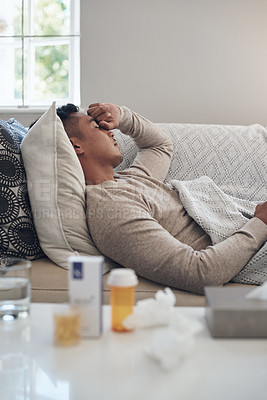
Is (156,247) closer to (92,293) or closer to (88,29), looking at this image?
(92,293)

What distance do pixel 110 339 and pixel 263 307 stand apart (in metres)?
0.27

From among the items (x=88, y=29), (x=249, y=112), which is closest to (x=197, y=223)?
(x=249, y=112)

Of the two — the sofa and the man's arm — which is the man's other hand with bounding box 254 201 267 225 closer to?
the sofa

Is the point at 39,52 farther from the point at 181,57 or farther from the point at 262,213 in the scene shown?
the point at 262,213

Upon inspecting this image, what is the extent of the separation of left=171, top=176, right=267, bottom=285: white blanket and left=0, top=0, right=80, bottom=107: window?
141 centimetres

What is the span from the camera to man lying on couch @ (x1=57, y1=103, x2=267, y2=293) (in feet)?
4.17

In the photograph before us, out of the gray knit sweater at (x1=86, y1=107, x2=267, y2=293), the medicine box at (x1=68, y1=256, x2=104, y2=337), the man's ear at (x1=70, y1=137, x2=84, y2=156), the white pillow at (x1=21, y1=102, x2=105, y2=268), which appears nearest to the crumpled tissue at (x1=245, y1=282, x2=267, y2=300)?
the medicine box at (x1=68, y1=256, x2=104, y2=337)

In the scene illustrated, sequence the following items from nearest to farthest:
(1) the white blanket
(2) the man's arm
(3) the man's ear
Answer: (1) the white blanket
(3) the man's ear
(2) the man's arm

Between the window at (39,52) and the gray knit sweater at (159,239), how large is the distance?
1500 millimetres

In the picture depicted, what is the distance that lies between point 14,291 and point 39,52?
2.37m

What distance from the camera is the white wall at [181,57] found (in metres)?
2.46

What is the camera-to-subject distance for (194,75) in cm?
250

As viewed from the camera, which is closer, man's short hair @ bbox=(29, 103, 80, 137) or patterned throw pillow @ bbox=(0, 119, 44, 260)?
patterned throw pillow @ bbox=(0, 119, 44, 260)

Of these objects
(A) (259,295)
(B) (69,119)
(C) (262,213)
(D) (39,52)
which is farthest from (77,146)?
(D) (39,52)
